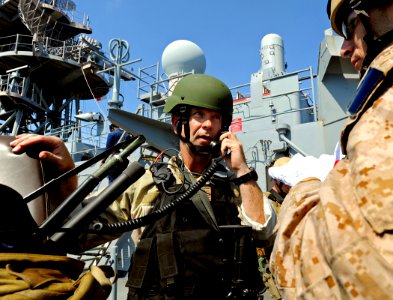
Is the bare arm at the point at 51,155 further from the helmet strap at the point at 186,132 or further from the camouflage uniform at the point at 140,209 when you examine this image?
the helmet strap at the point at 186,132

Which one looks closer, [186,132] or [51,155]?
[51,155]

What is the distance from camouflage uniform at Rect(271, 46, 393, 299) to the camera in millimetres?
725

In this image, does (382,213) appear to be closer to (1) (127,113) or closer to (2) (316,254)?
(2) (316,254)

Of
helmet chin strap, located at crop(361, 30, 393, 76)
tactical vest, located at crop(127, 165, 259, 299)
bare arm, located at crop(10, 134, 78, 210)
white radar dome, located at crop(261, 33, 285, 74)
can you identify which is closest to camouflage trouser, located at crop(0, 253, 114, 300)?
bare arm, located at crop(10, 134, 78, 210)

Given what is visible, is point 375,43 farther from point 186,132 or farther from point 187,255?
point 186,132

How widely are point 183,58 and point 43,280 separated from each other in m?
11.9

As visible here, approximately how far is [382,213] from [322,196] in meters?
0.15

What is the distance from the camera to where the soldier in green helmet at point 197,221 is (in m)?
1.72

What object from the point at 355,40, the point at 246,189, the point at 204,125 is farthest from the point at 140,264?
the point at 355,40

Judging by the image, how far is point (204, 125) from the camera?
2.20 m

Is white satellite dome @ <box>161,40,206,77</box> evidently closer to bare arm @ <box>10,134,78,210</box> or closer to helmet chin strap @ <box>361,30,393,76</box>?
bare arm @ <box>10,134,78,210</box>

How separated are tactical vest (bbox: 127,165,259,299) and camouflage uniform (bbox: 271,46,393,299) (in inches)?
33.0

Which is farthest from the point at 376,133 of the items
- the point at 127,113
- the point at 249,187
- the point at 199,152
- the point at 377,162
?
the point at 127,113

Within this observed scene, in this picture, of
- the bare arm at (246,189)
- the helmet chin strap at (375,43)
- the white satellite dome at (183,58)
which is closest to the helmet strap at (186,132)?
the bare arm at (246,189)
